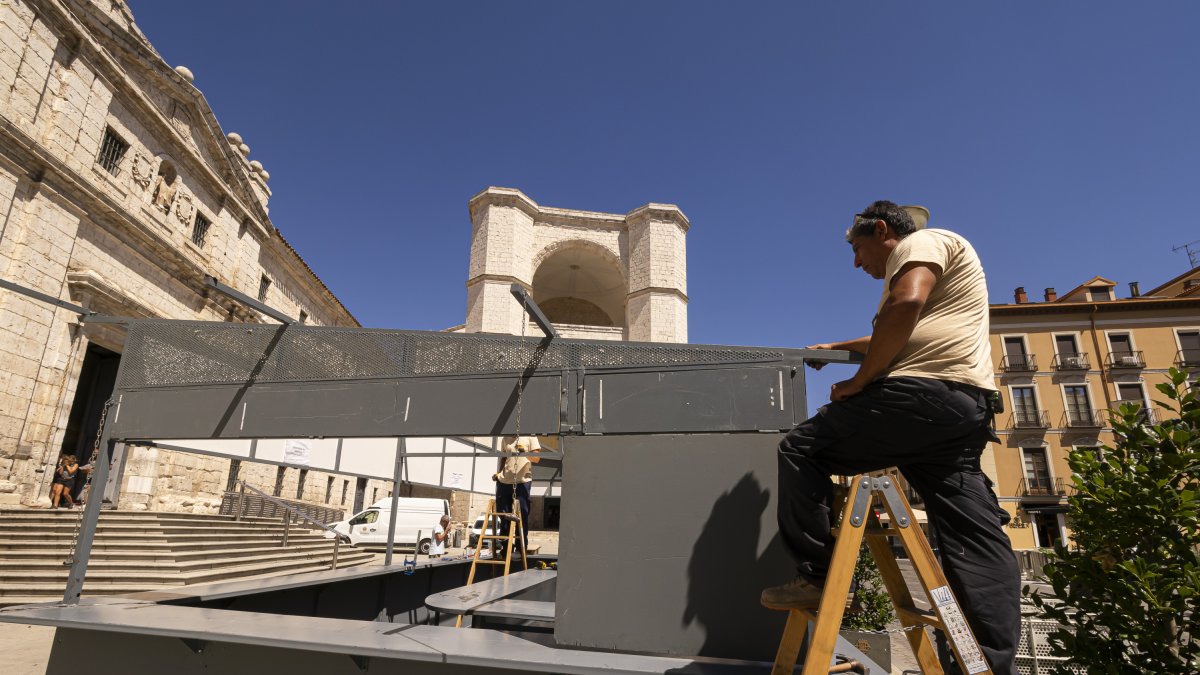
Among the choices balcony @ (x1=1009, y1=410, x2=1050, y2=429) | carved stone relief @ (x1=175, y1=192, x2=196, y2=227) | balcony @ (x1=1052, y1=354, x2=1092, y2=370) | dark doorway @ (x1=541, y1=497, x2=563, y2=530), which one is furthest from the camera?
dark doorway @ (x1=541, y1=497, x2=563, y2=530)

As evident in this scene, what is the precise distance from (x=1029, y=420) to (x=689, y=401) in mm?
38739

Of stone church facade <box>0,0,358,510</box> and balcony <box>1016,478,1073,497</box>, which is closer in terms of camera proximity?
stone church facade <box>0,0,358,510</box>

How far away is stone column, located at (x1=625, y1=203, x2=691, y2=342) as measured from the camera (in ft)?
105

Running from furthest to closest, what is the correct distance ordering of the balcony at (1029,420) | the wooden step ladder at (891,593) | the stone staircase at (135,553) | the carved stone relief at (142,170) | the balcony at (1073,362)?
the balcony at (1073,362)
the balcony at (1029,420)
the carved stone relief at (142,170)
the stone staircase at (135,553)
the wooden step ladder at (891,593)

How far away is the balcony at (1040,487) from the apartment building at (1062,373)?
0.05 meters

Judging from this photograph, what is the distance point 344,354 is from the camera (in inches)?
135

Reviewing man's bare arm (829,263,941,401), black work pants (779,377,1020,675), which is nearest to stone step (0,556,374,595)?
black work pants (779,377,1020,675)

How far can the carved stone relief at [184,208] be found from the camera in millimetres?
17797

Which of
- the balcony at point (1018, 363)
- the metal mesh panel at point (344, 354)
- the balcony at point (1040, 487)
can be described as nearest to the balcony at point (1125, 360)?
the balcony at point (1018, 363)

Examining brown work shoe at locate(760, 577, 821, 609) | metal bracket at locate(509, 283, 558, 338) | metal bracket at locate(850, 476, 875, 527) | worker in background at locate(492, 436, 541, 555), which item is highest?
metal bracket at locate(509, 283, 558, 338)

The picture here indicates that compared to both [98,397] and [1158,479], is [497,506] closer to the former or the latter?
[1158,479]

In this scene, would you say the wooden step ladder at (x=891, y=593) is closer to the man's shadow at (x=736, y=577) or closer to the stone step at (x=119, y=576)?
the man's shadow at (x=736, y=577)

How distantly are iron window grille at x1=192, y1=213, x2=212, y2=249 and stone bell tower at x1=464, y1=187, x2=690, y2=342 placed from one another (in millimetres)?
12991

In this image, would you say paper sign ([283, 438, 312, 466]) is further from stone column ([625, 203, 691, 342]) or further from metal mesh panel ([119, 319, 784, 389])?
stone column ([625, 203, 691, 342])
